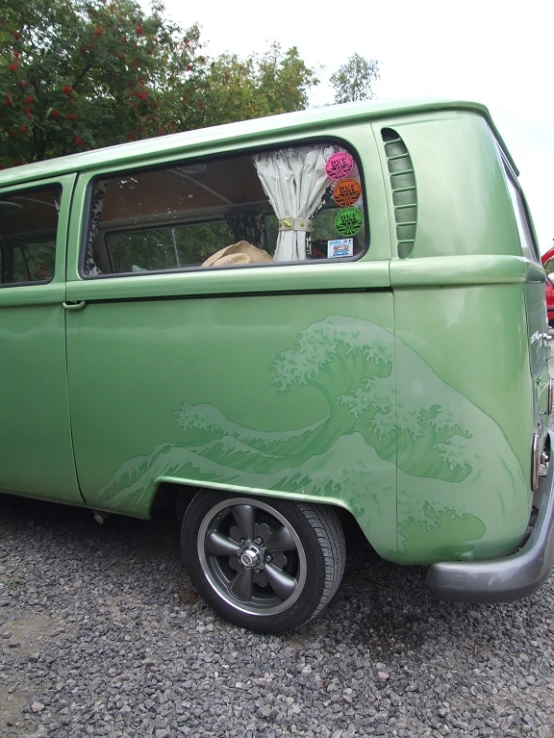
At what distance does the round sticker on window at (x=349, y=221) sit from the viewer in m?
2.03

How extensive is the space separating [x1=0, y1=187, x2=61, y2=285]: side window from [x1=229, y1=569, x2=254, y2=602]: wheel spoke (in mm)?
A: 1724

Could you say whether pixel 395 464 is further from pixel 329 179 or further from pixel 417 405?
pixel 329 179

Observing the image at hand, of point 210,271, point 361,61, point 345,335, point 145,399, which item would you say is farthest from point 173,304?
point 361,61

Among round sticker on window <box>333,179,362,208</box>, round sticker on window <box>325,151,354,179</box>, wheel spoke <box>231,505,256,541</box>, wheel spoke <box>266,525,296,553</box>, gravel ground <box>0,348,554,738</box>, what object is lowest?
gravel ground <box>0,348,554,738</box>

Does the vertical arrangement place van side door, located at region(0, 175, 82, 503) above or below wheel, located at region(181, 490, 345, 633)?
above

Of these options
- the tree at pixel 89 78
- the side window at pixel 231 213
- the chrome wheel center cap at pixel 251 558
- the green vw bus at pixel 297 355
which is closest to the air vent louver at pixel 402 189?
the green vw bus at pixel 297 355

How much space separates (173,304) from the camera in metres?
2.26

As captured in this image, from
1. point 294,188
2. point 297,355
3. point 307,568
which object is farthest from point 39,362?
point 307,568

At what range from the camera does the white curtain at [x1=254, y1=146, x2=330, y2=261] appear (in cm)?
215

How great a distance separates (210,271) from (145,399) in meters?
0.65

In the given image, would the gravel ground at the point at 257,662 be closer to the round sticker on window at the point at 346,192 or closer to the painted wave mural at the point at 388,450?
the painted wave mural at the point at 388,450

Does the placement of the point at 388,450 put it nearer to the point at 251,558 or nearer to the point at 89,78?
the point at 251,558

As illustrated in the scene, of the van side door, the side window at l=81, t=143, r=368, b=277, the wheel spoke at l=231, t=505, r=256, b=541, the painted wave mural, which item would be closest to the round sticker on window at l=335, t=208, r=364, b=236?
the side window at l=81, t=143, r=368, b=277

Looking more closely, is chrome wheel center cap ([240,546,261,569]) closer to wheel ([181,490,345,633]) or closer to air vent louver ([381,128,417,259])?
wheel ([181,490,345,633])
